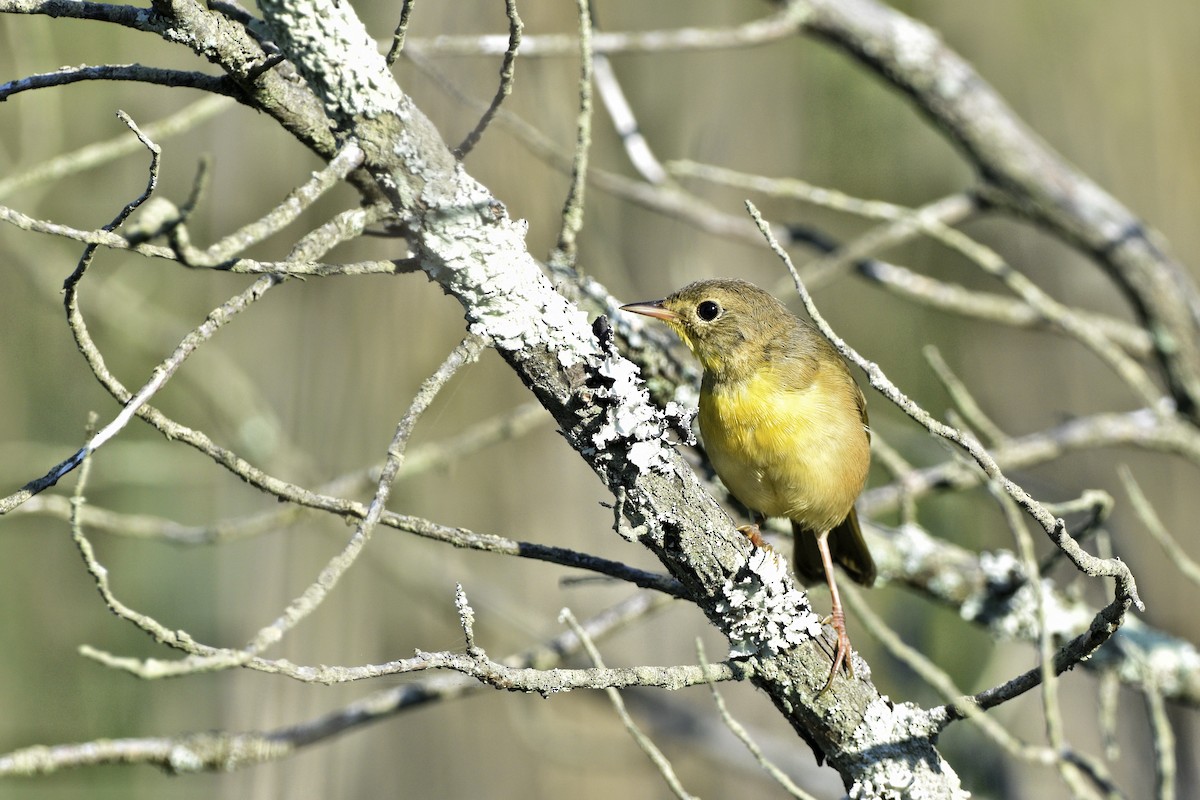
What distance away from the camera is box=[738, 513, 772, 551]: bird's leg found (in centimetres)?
196

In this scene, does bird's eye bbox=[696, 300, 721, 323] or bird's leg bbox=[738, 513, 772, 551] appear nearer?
bird's leg bbox=[738, 513, 772, 551]

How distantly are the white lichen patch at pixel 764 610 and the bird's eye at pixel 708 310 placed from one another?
1.18 m

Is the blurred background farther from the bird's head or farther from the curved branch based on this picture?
the bird's head

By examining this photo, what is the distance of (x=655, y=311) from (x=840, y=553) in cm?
89

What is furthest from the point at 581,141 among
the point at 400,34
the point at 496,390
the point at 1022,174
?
the point at 496,390

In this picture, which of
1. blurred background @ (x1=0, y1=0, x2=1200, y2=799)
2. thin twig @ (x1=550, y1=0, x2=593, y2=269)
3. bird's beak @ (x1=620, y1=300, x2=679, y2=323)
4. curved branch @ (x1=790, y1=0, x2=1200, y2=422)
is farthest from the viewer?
blurred background @ (x1=0, y1=0, x2=1200, y2=799)

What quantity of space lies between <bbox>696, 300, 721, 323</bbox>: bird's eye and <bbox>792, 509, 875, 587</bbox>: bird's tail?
0.63m

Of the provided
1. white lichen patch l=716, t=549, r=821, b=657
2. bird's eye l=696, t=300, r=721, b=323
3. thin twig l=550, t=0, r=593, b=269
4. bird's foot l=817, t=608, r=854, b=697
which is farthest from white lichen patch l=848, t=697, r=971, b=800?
bird's eye l=696, t=300, r=721, b=323

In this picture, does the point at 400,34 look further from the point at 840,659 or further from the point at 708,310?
the point at 708,310

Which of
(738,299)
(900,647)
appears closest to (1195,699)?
(900,647)

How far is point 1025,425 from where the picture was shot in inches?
238

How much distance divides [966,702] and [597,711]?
185 inches

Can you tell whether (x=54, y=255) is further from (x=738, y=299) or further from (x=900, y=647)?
(x=900, y=647)

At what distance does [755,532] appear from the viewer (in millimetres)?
2393
